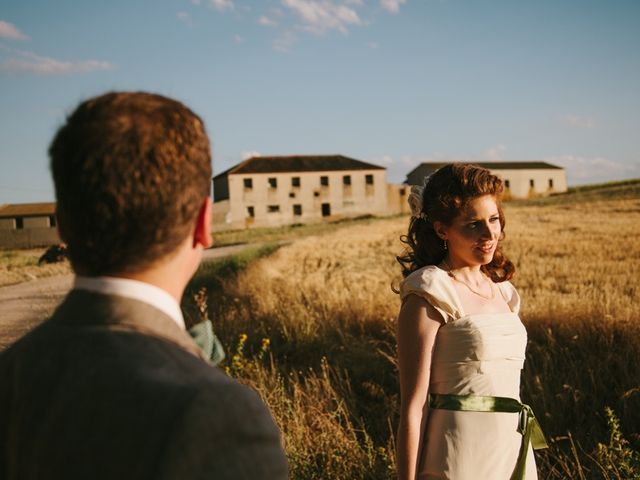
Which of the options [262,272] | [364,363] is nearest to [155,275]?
[364,363]

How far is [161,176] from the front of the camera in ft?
3.73

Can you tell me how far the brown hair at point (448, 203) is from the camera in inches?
118

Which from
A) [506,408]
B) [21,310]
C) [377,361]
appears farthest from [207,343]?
[21,310]

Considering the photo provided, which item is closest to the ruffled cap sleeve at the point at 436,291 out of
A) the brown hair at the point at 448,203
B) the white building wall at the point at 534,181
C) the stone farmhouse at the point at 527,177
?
the brown hair at the point at 448,203

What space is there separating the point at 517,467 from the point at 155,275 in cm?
221

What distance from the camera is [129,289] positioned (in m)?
1.14

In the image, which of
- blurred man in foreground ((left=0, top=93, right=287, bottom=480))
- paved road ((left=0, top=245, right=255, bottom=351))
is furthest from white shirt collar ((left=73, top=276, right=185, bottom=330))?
paved road ((left=0, top=245, right=255, bottom=351))

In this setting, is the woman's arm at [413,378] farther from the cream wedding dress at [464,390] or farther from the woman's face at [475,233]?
the woman's face at [475,233]

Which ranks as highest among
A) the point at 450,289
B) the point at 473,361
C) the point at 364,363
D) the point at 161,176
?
the point at 161,176

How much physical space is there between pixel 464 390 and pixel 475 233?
2.69 feet

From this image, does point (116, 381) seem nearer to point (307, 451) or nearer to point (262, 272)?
point (307, 451)

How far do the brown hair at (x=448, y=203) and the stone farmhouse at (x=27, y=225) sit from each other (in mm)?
50039

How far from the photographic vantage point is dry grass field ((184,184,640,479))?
419 centimetres

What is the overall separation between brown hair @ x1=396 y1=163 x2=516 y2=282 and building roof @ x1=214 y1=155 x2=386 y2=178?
186 feet
